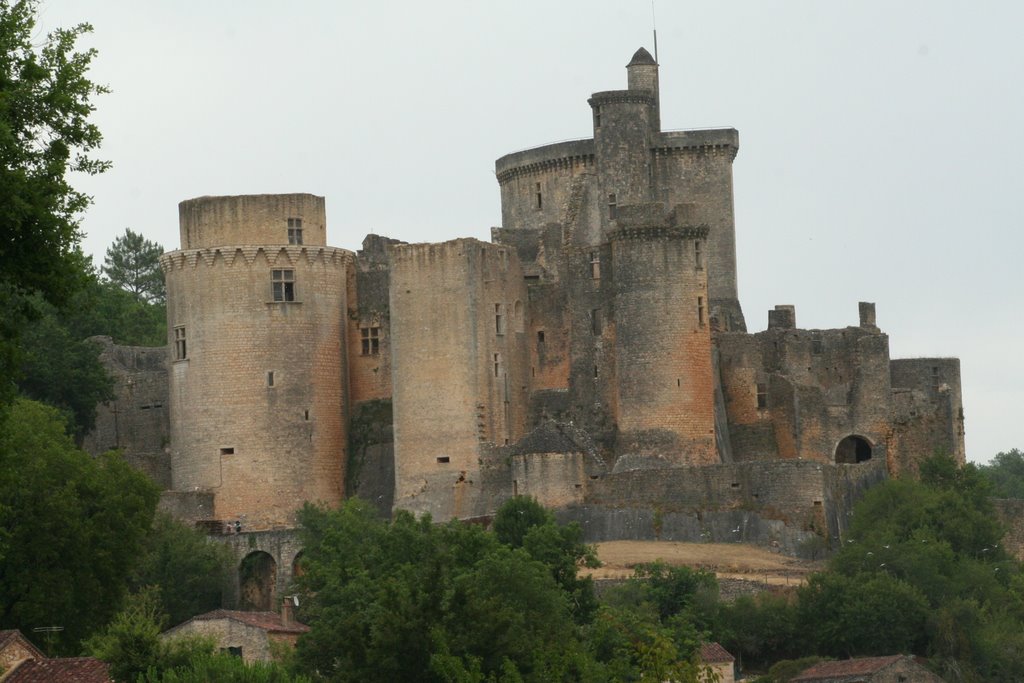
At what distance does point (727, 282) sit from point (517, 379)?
8875 mm

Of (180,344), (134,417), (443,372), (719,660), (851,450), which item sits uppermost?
(180,344)

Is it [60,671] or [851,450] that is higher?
[851,450]

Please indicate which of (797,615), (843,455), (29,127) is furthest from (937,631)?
(29,127)

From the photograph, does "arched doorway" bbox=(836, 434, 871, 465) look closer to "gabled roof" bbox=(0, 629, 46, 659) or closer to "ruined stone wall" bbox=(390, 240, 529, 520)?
"ruined stone wall" bbox=(390, 240, 529, 520)

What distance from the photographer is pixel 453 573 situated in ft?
Result: 164

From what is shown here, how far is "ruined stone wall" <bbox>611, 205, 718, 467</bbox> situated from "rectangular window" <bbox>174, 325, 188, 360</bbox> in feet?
38.2

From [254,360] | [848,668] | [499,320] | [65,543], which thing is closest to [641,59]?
[499,320]

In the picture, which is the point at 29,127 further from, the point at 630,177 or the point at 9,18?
the point at 630,177

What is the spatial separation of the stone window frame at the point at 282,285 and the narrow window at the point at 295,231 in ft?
2.51

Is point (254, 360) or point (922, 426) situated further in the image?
point (922, 426)

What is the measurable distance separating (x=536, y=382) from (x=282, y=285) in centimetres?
730

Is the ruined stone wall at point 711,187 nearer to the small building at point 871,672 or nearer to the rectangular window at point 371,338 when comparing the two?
the rectangular window at point 371,338

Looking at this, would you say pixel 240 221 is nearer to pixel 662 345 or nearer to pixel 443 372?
pixel 443 372

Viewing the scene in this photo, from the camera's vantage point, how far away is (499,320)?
72.0 metres
